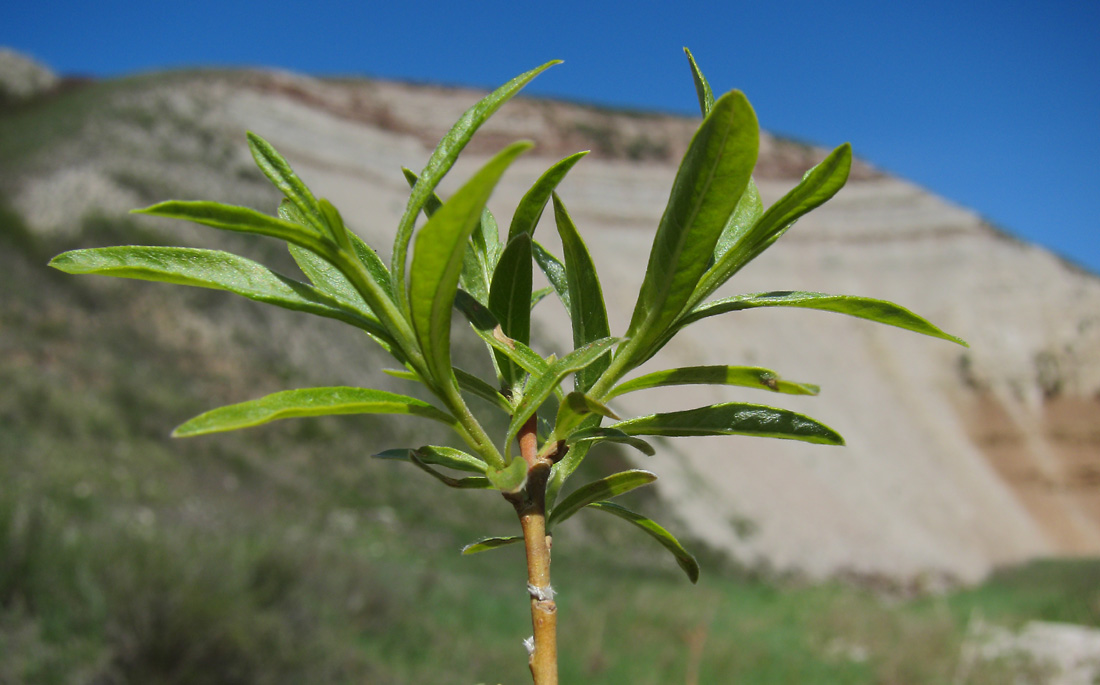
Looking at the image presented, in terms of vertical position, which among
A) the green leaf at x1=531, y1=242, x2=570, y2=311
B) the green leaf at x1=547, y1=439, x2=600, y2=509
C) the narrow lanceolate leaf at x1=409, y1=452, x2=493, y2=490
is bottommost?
the narrow lanceolate leaf at x1=409, y1=452, x2=493, y2=490

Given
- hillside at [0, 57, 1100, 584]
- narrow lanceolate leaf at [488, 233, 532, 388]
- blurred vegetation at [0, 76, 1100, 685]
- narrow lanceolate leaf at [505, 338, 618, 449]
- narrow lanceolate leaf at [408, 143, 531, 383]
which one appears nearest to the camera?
narrow lanceolate leaf at [408, 143, 531, 383]

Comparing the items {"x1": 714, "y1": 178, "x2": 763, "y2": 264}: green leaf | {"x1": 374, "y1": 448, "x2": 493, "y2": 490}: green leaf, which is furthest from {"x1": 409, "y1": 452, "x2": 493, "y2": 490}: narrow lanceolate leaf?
{"x1": 714, "y1": 178, "x2": 763, "y2": 264}: green leaf

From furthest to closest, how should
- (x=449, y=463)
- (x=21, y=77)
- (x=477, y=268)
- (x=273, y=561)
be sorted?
(x=21, y=77), (x=273, y=561), (x=477, y=268), (x=449, y=463)

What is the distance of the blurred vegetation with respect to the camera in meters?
3.68

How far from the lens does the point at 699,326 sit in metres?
16.5

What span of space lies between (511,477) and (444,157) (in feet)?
0.68

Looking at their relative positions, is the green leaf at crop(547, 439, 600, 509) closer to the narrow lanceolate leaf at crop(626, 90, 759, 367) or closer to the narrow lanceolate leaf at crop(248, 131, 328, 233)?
the narrow lanceolate leaf at crop(626, 90, 759, 367)

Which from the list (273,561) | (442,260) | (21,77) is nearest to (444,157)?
(442,260)

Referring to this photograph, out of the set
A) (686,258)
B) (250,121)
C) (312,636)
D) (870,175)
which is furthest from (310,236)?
(870,175)

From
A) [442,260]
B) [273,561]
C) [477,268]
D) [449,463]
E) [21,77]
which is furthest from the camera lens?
[21,77]

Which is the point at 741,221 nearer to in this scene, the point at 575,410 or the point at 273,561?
the point at 575,410

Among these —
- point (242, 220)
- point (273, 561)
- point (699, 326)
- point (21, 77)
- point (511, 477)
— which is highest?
point (21, 77)

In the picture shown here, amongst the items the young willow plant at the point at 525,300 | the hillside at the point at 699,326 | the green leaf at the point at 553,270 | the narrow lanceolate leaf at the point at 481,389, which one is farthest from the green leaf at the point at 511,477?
the hillside at the point at 699,326

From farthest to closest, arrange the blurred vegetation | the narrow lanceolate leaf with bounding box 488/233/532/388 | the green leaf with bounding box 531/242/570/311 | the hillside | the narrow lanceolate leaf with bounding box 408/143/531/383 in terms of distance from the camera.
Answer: the hillside → the blurred vegetation → the green leaf with bounding box 531/242/570/311 → the narrow lanceolate leaf with bounding box 488/233/532/388 → the narrow lanceolate leaf with bounding box 408/143/531/383
